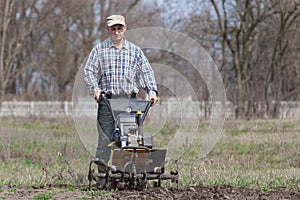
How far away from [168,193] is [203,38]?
67.9ft

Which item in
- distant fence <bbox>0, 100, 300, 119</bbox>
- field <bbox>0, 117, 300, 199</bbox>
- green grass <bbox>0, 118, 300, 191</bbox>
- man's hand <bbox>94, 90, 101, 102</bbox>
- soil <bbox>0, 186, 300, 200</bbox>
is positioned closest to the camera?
soil <bbox>0, 186, 300, 200</bbox>

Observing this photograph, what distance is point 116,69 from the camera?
7152 millimetres

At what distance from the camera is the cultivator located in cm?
661

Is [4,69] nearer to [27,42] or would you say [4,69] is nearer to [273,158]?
[27,42]

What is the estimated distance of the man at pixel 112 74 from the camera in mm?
7125

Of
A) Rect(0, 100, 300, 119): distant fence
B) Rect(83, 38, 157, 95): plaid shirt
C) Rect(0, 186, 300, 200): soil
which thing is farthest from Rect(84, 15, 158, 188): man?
Rect(0, 100, 300, 119): distant fence

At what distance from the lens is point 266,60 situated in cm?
3030

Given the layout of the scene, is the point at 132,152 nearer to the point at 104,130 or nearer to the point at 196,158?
the point at 104,130

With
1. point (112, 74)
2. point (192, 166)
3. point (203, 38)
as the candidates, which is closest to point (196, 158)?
point (192, 166)

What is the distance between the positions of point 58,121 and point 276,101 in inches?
370

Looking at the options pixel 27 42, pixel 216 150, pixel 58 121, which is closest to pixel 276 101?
pixel 58 121

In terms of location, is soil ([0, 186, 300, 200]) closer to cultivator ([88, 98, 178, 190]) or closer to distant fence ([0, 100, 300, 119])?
cultivator ([88, 98, 178, 190])

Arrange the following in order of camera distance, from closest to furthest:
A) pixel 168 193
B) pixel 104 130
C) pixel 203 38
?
1. pixel 168 193
2. pixel 104 130
3. pixel 203 38

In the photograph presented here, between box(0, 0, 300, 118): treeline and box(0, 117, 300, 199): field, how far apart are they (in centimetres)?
371
